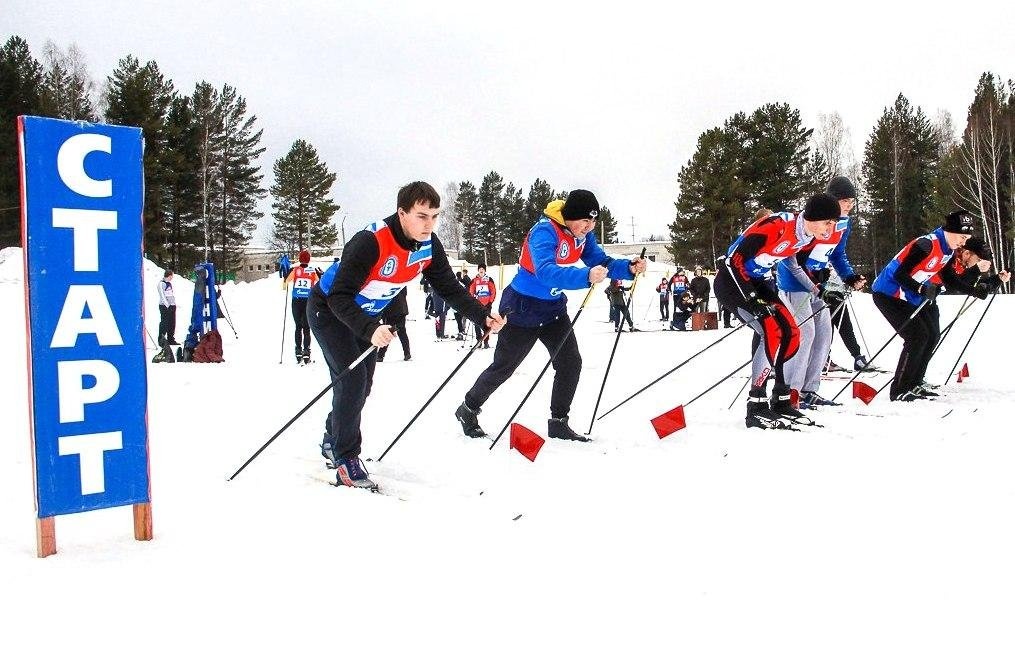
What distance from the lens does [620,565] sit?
241 cm

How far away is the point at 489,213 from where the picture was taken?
186ft

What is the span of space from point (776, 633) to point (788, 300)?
12.7 feet

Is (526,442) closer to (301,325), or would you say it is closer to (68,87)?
(301,325)

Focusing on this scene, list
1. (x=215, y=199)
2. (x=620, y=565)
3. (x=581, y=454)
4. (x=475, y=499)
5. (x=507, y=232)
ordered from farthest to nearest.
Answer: (x=507, y=232) → (x=215, y=199) → (x=581, y=454) → (x=475, y=499) → (x=620, y=565)

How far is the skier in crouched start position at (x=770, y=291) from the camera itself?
179 inches

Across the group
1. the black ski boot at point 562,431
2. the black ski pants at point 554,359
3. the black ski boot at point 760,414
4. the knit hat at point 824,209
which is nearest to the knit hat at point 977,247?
the knit hat at point 824,209

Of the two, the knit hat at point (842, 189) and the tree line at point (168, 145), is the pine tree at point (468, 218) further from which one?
the knit hat at point (842, 189)

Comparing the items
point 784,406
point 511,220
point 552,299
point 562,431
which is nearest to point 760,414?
point 784,406

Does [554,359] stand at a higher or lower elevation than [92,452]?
higher

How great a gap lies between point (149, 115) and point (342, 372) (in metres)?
32.9

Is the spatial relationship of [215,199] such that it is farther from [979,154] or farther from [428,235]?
[428,235]

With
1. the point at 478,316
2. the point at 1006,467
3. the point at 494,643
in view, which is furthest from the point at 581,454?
the point at 494,643

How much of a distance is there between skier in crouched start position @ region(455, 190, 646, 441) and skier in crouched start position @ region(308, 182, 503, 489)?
742 mm

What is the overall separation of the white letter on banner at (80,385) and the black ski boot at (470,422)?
248 centimetres
